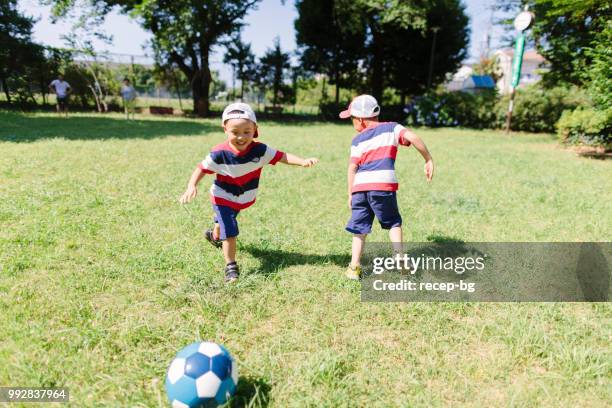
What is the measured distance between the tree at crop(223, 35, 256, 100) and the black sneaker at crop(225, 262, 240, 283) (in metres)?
22.2

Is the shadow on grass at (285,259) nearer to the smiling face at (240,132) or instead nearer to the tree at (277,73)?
the smiling face at (240,132)

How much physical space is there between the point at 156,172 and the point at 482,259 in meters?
6.10

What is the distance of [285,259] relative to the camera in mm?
4000

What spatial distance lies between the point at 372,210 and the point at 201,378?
7.06 feet

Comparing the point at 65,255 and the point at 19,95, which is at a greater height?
the point at 19,95

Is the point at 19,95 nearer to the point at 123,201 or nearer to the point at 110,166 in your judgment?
the point at 110,166

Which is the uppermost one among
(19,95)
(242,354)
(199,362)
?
(19,95)

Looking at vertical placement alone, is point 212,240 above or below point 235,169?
below

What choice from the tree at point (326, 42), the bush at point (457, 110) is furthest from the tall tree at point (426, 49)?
the bush at point (457, 110)

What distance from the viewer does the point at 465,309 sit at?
10.4 ft

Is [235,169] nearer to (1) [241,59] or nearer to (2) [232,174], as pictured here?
(2) [232,174]

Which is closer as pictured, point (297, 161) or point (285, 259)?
point (297, 161)

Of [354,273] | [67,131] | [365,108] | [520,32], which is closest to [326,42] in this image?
[520,32]

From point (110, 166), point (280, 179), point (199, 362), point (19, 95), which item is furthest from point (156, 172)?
point (19, 95)
